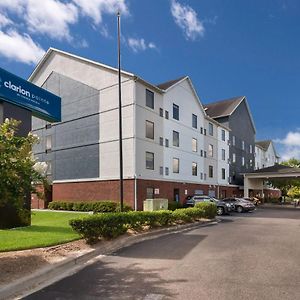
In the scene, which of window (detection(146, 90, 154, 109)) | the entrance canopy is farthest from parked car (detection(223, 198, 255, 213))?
the entrance canopy

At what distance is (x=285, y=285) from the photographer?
7574 millimetres

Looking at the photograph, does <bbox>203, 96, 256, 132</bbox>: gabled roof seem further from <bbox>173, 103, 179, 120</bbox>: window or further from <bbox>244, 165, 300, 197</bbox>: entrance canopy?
<bbox>173, 103, 179, 120</bbox>: window

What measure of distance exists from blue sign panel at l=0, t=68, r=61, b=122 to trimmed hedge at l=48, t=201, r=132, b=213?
38.5 ft

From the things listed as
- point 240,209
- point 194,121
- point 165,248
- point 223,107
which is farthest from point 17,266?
point 223,107

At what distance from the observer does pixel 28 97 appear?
57.6 feet

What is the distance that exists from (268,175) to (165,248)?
1671 inches

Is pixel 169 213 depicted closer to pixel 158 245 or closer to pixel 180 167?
pixel 158 245

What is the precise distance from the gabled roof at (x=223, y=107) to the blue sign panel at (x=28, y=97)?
38.5 meters

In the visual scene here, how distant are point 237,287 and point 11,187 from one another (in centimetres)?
546

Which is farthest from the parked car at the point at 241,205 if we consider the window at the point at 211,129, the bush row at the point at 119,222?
the bush row at the point at 119,222

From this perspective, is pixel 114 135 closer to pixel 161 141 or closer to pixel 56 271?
pixel 161 141

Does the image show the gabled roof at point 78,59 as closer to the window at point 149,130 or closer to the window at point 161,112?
the window at point 161,112

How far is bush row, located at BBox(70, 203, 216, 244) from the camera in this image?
12570mm

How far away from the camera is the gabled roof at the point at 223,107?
55.1 metres
